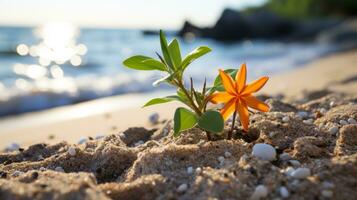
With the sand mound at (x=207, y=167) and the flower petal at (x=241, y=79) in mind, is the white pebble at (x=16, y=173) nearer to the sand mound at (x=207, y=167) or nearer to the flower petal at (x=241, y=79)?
the sand mound at (x=207, y=167)

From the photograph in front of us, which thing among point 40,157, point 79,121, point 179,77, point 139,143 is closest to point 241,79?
point 179,77

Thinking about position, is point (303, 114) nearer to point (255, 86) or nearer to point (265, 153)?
point (255, 86)

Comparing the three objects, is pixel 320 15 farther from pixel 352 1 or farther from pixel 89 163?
pixel 89 163

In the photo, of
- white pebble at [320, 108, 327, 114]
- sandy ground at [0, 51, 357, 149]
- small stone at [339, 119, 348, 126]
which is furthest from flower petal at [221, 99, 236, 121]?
sandy ground at [0, 51, 357, 149]

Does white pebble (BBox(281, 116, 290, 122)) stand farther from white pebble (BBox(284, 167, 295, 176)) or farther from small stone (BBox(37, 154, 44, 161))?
small stone (BBox(37, 154, 44, 161))

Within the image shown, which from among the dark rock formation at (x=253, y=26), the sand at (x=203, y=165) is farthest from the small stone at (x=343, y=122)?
the dark rock formation at (x=253, y=26)

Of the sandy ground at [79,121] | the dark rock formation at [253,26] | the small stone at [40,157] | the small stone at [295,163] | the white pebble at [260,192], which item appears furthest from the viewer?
the dark rock formation at [253,26]
